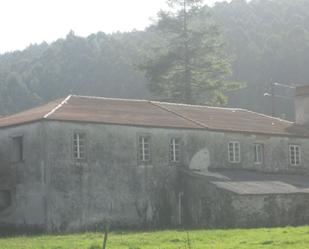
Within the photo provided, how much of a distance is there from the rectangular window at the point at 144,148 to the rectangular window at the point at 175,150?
1.57 meters

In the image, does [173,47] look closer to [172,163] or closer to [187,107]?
[187,107]

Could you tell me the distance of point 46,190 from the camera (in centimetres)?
3259

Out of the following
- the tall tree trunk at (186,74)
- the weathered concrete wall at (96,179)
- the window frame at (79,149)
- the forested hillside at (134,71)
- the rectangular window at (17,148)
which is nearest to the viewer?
the weathered concrete wall at (96,179)

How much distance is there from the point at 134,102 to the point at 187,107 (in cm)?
437

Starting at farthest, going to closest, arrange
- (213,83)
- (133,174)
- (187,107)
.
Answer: (213,83) < (187,107) < (133,174)

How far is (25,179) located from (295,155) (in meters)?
17.9

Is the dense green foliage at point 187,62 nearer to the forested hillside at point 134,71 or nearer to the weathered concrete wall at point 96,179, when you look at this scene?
the forested hillside at point 134,71

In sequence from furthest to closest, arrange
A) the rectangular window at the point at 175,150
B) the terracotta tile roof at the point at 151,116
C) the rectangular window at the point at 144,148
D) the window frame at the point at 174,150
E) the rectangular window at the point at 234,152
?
the rectangular window at the point at 234,152 → the rectangular window at the point at 175,150 → the window frame at the point at 174,150 → the rectangular window at the point at 144,148 → the terracotta tile roof at the point at 151,116

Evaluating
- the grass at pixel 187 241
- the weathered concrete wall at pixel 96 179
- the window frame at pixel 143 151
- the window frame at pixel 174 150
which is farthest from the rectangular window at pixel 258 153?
the grass at pixel 187 241

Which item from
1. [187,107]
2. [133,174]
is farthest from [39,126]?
[187,107]

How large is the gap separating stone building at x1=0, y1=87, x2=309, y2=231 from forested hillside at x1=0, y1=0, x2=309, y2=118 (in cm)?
4166

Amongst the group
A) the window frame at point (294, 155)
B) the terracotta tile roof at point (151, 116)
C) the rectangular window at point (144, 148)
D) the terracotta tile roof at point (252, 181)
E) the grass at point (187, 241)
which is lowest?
the grass at point (187, 241)

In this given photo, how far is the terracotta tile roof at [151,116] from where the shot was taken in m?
34.9

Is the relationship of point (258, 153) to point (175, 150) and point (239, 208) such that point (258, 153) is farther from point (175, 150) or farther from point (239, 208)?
point (239, 208)
